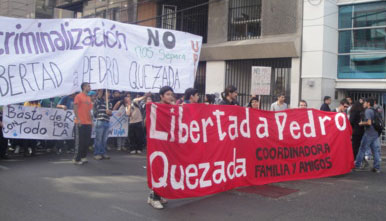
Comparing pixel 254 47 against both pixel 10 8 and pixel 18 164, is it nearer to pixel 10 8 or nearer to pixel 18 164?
pixel 18 164

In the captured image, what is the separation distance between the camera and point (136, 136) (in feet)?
38.2

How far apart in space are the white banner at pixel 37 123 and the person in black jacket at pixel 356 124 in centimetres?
717

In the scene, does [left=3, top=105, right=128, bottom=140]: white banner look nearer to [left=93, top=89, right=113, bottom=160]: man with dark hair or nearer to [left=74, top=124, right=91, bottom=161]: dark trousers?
[left=93, top=89, right=113, bottom=160]: man with dark hair

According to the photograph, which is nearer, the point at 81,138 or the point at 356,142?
the point at 81,138

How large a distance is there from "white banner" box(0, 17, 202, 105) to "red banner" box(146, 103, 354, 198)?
12.4ft

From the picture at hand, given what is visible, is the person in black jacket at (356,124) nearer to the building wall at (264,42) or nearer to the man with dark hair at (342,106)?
the man with dark hair at (342,106)

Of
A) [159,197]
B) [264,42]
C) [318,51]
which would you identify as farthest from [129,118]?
[318,51]

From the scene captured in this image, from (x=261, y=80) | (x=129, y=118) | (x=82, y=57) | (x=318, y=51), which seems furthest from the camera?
(x=318, y=51)

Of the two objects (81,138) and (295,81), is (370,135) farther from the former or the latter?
(81,138)

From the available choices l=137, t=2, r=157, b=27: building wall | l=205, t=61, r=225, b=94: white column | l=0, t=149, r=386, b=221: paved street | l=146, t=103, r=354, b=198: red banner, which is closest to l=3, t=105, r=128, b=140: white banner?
l=0, t=149, r=386, b=221: paved street

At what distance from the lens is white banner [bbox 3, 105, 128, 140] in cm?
934

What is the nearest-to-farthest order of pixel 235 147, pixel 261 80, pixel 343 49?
pixel 235 147 → pixel 261 80 → pixel 343 49

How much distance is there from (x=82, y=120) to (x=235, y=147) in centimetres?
391

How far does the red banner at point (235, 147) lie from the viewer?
5.63 metres
